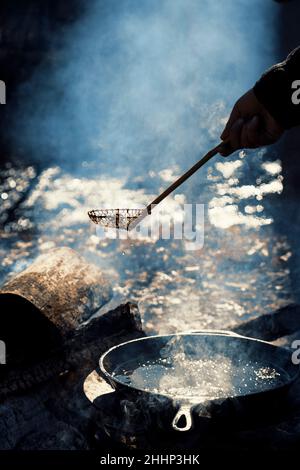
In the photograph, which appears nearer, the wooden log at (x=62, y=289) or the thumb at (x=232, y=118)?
the thumb at (x=232, y=118)

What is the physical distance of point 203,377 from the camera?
2.95 meters

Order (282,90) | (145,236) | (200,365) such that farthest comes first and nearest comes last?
(145,236) → (200,365) → (282,90)

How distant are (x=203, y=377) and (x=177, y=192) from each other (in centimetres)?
664

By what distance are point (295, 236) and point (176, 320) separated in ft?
10.4

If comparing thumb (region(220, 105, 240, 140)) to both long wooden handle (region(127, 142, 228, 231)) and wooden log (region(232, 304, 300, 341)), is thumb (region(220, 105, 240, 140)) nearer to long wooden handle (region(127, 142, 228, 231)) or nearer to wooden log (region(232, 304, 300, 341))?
long wooden handle (region(127, 142, 228, 231))

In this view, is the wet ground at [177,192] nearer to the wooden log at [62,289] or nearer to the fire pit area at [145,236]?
the fire pit area at [145,236]

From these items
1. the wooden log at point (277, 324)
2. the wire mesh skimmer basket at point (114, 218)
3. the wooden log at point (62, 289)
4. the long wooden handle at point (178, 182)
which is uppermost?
the long wooden handle at point (178, 182)

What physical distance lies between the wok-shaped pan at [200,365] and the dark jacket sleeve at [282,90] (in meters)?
1.48

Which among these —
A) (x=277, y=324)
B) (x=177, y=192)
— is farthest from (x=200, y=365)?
(x=177, y=192)

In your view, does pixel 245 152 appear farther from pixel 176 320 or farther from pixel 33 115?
pixel 176 320

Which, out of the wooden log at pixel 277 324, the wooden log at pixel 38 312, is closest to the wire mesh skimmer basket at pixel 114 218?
the wooden log at pixel 38 312

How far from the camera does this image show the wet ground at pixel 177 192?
5.63 meters

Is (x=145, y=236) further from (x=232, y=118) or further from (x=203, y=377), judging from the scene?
(x=232, y=118)
